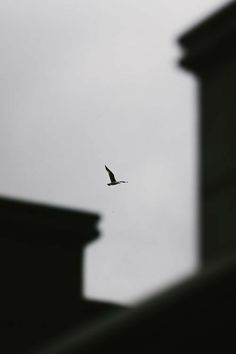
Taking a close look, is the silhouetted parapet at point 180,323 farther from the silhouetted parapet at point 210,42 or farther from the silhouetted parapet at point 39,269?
the silhouetted parapet at point 39,269

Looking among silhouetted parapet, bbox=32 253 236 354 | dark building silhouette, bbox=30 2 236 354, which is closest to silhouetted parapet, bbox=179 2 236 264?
dark building silhouette, bbox=30 2 236 354

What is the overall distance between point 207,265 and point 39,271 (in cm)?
779

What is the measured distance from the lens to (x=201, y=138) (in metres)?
7.53

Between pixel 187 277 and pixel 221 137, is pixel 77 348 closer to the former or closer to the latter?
pixel 187 277

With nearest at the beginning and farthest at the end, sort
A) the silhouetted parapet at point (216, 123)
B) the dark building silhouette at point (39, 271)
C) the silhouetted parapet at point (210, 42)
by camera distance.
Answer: the silhouetted parapet at point (216, 123)
the silhouetted parapet at point (210, 42)
the dark building silhouette at point (39, 271)

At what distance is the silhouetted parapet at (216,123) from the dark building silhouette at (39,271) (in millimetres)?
6487

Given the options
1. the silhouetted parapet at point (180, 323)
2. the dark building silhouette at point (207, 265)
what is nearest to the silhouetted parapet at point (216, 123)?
the dark building silhouette at point (207, 265)

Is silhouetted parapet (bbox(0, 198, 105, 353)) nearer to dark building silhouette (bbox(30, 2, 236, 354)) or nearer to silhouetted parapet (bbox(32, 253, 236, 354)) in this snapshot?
dark building silhouette (bbox(30, 2, 236, 354))

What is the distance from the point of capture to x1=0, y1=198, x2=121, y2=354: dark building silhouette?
42.8ft

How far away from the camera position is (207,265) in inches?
237

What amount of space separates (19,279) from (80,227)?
1.53 m

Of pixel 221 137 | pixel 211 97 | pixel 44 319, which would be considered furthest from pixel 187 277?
pixel 44 319

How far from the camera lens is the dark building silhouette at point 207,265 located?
577 cm

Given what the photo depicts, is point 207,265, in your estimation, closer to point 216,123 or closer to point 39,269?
point 216,123
